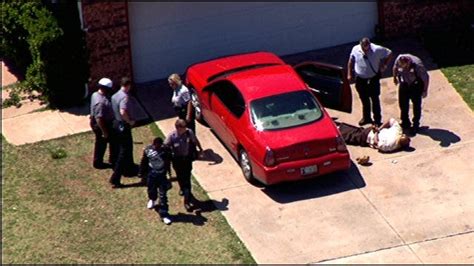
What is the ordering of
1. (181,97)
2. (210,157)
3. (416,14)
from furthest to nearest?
(416,14) → (210,157) → (181,97)

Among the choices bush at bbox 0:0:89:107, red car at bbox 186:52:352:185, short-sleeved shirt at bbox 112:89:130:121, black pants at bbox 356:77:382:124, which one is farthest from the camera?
bush at bbox 0:0:89:107

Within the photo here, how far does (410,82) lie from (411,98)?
1.05 ft

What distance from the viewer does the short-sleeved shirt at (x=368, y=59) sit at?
19750 millimetres

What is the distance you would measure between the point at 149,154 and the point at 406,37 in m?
8.82

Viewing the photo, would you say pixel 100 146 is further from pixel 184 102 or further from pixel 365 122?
pixel 365 122

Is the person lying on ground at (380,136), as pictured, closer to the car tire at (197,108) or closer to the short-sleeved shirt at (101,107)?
the car tire at (197,108)

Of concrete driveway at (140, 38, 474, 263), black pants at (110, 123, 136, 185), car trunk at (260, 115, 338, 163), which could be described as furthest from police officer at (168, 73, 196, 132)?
car trunk at (260, 115, 338, 163)

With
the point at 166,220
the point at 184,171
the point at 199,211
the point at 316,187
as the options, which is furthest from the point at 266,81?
the point at 166,220

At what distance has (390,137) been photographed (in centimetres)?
1939

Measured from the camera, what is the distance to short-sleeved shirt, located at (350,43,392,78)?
1975cm

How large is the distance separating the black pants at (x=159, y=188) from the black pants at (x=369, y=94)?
4.43m

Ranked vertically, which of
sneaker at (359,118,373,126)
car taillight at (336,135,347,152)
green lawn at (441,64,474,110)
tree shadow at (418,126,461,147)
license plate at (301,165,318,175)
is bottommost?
tree shadow at (418,126,461,147)

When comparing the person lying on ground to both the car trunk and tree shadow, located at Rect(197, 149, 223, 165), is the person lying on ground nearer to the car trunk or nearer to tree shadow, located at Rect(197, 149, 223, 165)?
the car trunk

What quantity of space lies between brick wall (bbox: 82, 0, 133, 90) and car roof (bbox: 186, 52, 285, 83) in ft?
5.37
